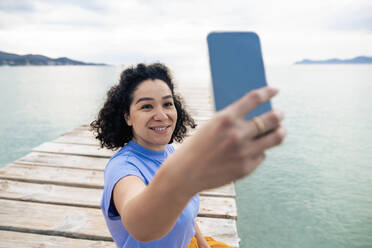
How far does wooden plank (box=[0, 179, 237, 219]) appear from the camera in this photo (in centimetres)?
225

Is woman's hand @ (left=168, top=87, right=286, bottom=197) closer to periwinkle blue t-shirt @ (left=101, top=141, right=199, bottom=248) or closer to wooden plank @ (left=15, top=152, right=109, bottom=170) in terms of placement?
periwinkle blue t-shirt @ (left=101, top=141, right=199, bottom=248)

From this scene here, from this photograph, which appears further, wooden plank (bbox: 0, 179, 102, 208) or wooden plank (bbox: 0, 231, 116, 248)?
wooden plank (bbox: 0, 179, 102, 208)

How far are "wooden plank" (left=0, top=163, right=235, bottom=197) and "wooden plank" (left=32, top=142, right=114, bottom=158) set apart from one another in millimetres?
456

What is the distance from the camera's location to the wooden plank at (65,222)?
1967 millimetres

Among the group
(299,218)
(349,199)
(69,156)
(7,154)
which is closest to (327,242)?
(299,218)

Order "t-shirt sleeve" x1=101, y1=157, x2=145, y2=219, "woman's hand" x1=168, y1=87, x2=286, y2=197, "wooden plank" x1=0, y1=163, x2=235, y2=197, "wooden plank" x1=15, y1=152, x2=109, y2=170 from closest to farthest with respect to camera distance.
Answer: "woman's hand" x1=168, y1=87, x2=286, y2=197 → "t-shirt sleeve" x1=101, y1=157, x2=145, y2=219 → "wooden plank" x1=0, y1=163, x2=235, y2=197 → "wooden plank" x1=15, y1=152, x2=109, y2=170

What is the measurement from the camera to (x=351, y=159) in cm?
557

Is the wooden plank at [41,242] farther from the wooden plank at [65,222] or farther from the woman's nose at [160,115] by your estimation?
the woman's nose at [160,115]

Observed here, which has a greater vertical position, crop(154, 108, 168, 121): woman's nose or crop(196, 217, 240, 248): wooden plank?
crop(154, 108, 168, 121): woman's nose

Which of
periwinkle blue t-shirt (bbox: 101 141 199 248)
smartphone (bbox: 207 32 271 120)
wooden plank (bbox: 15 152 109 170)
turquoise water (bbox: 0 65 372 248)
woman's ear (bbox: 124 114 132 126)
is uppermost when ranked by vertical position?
smartphone (bbox: 207 32 271 120)

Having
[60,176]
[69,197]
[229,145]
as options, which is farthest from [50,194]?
[229,145]

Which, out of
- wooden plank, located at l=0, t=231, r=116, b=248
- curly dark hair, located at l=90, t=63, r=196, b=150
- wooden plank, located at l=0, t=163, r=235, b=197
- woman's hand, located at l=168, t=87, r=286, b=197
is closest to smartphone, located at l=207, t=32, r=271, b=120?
woman's hand, located at l=168, t=87, r=286, b=197

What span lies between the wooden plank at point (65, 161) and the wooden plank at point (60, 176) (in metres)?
0.10

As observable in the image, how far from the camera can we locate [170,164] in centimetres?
56
